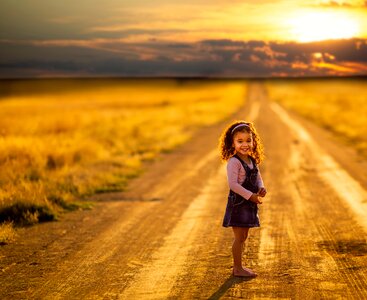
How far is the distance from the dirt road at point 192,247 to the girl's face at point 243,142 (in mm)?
1351

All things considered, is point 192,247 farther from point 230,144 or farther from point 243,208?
point 230,144

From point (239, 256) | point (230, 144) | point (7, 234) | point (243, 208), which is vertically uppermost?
point (230, 144)

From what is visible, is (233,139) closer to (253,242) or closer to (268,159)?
(253,242)

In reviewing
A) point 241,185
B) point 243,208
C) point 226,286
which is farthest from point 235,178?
point 226,286

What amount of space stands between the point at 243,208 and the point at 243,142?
678mm

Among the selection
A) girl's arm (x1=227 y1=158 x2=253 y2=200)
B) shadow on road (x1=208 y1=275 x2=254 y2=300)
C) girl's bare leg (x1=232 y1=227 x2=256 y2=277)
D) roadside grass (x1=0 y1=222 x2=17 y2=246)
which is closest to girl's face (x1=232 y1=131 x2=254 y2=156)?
girl's arm (x1=227 y1=158 x2=253 y2=200)

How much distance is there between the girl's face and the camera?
6.08m

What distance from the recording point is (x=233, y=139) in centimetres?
616

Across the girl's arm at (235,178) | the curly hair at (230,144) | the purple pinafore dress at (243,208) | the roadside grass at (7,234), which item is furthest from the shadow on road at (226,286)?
the roadside grass at (7,234)

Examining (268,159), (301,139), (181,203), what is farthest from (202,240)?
(301,139)

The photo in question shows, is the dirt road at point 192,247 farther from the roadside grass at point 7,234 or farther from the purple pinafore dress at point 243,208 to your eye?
the purple pinafore dress at point 243,208

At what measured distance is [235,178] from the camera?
6.02m

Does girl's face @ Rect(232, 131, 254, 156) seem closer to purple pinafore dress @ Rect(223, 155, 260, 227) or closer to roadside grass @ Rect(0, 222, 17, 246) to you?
purple pinafore dress @ Rect(223, 155, 260, 227)

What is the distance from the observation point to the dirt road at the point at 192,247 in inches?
234
